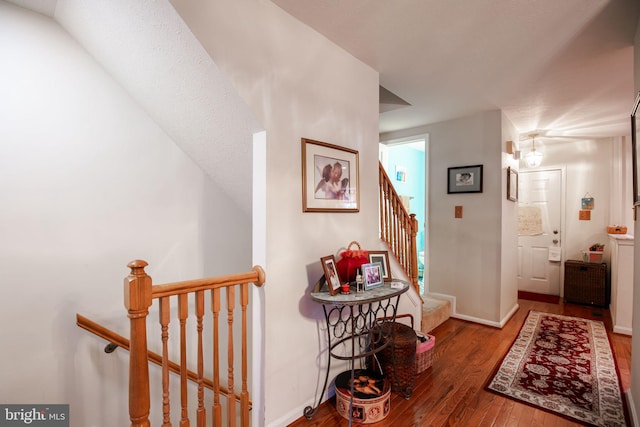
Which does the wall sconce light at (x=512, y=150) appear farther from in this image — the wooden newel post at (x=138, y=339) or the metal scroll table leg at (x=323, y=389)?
the wooden newel post at (x=138, y=339)

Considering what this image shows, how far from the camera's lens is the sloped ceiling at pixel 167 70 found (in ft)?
4.99

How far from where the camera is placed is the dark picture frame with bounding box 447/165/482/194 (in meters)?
3.61

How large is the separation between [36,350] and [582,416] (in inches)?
132

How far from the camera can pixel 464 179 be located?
12.2 ft

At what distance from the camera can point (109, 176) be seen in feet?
6.95

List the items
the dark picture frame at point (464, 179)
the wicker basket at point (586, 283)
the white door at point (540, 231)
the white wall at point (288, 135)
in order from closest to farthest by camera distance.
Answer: the white wall at point (288, 135)
the dark picture frame at point (464, 179)
the wicker basket at point (586, 283)
the white door at point (540, 231)

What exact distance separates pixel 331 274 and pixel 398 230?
1.26 meters

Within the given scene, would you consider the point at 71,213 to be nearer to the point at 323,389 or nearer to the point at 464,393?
the point at 323,389

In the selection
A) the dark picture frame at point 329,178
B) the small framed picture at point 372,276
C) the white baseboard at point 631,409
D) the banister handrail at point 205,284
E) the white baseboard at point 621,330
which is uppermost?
the dark picture frame at point 329,178

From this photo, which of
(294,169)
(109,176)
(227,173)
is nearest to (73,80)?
(109,176)

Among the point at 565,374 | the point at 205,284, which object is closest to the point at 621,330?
the point at 565,374

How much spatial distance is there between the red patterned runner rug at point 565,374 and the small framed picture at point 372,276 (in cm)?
122

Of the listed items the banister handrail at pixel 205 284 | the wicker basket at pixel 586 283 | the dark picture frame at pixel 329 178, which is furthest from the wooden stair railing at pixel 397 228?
the wicker basket at pixel 586 283

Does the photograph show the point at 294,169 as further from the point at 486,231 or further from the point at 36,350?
the point at 486,231
